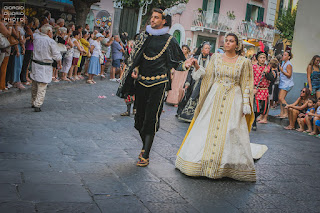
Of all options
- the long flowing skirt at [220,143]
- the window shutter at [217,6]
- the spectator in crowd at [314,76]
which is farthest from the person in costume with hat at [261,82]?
the window shutter at [217,6]

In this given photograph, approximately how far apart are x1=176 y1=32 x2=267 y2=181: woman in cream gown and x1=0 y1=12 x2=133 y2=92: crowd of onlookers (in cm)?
483

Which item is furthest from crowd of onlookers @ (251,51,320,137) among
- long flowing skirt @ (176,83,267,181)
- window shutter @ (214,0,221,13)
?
window shutter @ (214,0,221,13)

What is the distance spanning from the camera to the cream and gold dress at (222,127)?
17.9 feet

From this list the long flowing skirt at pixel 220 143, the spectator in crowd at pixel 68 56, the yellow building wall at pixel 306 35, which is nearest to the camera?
the long flowing skirt at pixel 220 143

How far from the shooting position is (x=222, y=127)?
5570 mm

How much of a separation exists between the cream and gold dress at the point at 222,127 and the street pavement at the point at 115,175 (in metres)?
0.17

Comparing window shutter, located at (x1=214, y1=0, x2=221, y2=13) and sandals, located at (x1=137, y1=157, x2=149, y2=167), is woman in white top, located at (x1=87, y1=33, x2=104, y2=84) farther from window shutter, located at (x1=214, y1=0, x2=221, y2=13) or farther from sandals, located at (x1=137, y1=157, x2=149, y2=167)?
window shutter, located at (x1=214, y1=0, x2=221, y2=13)

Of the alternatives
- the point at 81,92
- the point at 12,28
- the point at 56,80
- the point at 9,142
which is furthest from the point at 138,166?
the point at 56,80

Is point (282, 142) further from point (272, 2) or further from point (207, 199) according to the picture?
point (272, 2)

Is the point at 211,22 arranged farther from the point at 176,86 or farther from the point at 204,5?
the point at 176,86

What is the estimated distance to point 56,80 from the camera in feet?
47.7

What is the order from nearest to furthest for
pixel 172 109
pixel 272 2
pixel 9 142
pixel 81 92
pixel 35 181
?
pixel 35 181, pixel 9 142, pixel 172 109, pixel 81 92, pixel 272 2

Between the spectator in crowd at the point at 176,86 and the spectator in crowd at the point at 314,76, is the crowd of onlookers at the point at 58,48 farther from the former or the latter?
the spectator in crowd at the point at 314,76

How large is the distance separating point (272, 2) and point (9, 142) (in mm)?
37091
